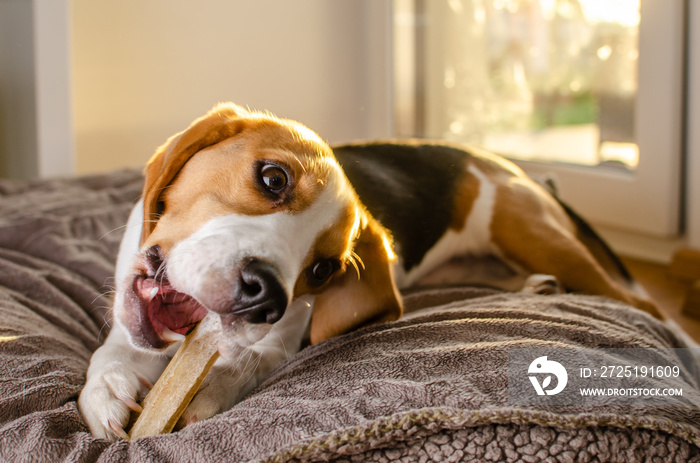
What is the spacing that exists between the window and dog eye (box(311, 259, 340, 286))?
256 cm

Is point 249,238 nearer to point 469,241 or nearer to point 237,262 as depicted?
point 237,262

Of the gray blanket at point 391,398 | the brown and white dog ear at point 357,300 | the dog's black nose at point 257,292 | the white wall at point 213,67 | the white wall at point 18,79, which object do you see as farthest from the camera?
the white wall at point 18,79

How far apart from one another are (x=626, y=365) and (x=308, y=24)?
1556 millimetres

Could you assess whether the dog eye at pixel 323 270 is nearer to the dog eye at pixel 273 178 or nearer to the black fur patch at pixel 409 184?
the dog eye at pixel 273 178

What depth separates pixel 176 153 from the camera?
5.33 feet

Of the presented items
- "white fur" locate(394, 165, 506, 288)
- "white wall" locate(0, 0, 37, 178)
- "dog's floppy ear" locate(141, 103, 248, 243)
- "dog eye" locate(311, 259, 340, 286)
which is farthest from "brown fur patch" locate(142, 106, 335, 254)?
"white wall" locate(0, 0, 37, 178)

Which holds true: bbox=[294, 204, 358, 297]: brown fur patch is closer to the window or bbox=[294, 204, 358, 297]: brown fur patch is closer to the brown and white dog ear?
the brown and white dog ear

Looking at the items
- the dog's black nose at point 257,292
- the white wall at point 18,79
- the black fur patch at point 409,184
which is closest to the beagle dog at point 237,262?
the dog's black nose at point 257,292

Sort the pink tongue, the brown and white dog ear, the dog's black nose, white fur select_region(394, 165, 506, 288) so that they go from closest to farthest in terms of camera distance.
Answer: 1. the dog's black nose
2. the pink tongue
3. the brown and white dog ear
4. white fur select_region(394, 165, 506, 288)

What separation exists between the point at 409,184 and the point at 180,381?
50.2 inches

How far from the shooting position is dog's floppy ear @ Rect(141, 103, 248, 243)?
1621 millimetres

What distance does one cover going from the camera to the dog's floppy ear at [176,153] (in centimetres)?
162

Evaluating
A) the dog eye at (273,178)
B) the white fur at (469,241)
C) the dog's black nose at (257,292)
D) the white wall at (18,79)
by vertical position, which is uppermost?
the white wall at (18,79)

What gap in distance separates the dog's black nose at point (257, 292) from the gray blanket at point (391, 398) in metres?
0.19
